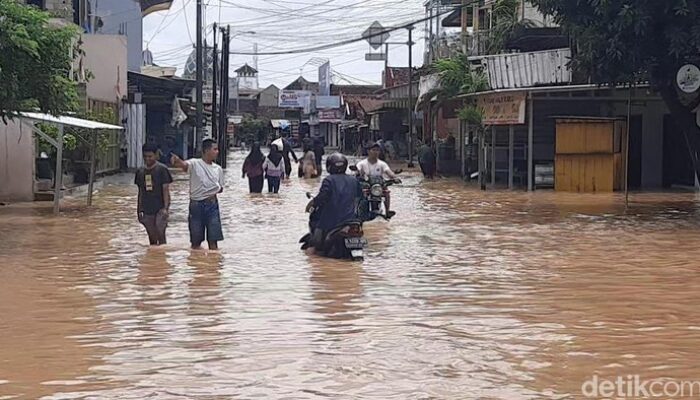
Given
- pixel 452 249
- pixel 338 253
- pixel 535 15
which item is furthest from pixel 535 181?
pixel 338 253

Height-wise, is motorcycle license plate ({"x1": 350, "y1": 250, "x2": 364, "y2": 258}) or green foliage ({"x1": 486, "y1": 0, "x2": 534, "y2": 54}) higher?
green foliage ({"x1": 486, "y1": 0, "x2": 534, "y2": 54})

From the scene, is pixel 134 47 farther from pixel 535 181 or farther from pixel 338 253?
pixel 338 253

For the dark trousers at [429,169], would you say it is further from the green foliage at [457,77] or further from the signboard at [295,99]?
the signboard at [295,99]

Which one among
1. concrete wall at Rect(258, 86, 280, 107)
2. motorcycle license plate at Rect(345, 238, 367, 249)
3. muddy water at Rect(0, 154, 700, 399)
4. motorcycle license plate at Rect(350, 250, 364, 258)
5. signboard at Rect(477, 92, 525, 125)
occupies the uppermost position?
concrete wall at Rect(258, 86, 280, 107)

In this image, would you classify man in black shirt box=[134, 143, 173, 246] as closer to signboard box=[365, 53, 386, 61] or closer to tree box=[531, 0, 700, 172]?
tree box=[531, 0, 700, 172]

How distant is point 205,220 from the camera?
14172mm

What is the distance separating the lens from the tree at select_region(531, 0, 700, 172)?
733 inches

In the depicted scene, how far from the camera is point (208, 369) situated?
7480 millimetres

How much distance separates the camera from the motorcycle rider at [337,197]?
13.3 meters

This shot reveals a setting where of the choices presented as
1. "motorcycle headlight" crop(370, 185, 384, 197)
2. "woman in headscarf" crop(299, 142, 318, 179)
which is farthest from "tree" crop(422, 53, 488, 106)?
"motorcycle headlight" crop(370, 185, 384, 197)

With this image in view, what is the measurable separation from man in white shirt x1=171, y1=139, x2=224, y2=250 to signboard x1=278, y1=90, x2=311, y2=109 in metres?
79.4

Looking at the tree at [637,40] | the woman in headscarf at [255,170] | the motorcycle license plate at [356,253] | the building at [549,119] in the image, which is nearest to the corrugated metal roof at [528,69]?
the building at [549,119]

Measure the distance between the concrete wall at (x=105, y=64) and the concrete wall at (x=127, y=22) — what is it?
14822mm

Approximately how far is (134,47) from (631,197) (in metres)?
35.8
